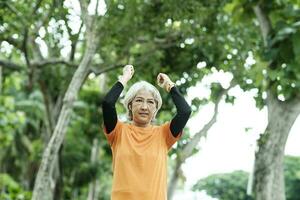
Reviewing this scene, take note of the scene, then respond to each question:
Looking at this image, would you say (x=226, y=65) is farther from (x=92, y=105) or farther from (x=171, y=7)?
(x=92, y=105)

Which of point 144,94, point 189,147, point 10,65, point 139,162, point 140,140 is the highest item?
point 10,65

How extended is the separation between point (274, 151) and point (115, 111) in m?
3.55

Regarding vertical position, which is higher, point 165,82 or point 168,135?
point 165,82

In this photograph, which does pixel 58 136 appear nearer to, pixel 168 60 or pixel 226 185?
pixel 168 60

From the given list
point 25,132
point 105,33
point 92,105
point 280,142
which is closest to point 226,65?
point 105,33

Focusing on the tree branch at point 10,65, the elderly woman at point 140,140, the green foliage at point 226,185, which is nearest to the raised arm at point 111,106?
the elderly woman at point 140,140

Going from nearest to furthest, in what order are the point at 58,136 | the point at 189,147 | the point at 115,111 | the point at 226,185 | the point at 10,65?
the point at 115,111 → the point at 58,136 → the point at 189,147 → the point at 10,65 → the point at 226,185

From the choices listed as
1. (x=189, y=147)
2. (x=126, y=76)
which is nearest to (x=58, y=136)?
(x=189, y=147)

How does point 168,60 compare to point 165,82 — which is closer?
point 165,82

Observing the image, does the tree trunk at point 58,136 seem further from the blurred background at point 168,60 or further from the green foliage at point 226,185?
the green foliage at point 226,185

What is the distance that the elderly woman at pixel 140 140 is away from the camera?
3.12 m

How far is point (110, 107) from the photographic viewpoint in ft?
10.5

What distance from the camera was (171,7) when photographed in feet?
26.3

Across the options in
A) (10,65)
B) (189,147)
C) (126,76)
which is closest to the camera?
Result: (126,76)
